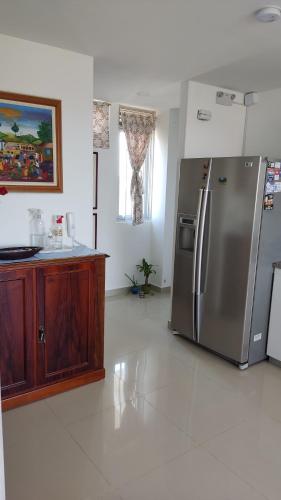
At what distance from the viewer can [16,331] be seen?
2297 millimetres

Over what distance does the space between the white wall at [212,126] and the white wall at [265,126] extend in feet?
0.35

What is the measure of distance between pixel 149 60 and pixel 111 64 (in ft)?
1.13

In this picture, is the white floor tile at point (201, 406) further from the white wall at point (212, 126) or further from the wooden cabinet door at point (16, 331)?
the white wall at point (212, 126)

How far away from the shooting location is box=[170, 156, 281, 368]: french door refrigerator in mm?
2768

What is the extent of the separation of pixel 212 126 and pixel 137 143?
1296mm

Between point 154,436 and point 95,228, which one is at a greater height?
point 95,228

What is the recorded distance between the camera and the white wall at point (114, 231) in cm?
438

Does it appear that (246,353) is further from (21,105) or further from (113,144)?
(113,144)

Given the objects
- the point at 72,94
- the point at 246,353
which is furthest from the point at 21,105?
the point at 246,353

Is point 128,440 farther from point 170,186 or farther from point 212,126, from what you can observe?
point 170,186

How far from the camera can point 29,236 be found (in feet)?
8.72

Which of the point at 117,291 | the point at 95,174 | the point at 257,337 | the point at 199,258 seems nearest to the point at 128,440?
the point at 257,337

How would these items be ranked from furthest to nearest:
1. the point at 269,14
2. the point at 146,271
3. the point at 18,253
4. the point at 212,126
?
the point at 146,271, the point at 212,126, the point at 18,253, the point at 269,14

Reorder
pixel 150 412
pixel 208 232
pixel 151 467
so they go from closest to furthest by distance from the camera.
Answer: pixel 151 467, pixel 150 412, pixel 208 232
